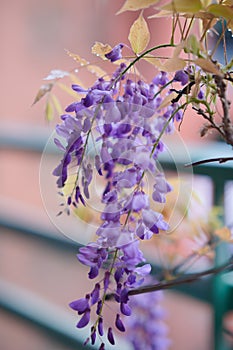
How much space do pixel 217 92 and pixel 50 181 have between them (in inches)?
5.8

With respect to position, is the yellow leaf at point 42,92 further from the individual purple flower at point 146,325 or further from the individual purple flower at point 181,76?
the individual purple flower at point 146,325

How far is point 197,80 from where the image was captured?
13.5 inches

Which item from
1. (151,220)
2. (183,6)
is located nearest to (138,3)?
(183,6)

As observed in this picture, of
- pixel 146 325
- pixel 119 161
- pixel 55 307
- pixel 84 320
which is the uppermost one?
pixel 119 161

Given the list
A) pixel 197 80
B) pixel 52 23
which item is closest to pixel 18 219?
pixel 52 23

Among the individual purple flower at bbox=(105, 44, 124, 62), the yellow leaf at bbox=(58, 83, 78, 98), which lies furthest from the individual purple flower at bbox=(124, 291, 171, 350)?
the individual purple flower at bbox=(105, 44, 124, 62)

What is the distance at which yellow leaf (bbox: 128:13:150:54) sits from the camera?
1.20 feet

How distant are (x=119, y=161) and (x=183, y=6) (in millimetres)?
117

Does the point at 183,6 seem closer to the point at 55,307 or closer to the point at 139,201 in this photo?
the point at 139,201

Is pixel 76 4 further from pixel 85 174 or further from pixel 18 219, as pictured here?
pixel 85 174

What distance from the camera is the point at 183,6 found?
293 millimetres

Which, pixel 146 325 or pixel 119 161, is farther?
pixel 146 325

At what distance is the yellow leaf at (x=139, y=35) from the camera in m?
0.37

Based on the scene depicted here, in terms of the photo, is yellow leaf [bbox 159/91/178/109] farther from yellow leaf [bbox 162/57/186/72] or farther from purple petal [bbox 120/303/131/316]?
purple petal [bbox 120/303/131/316]
